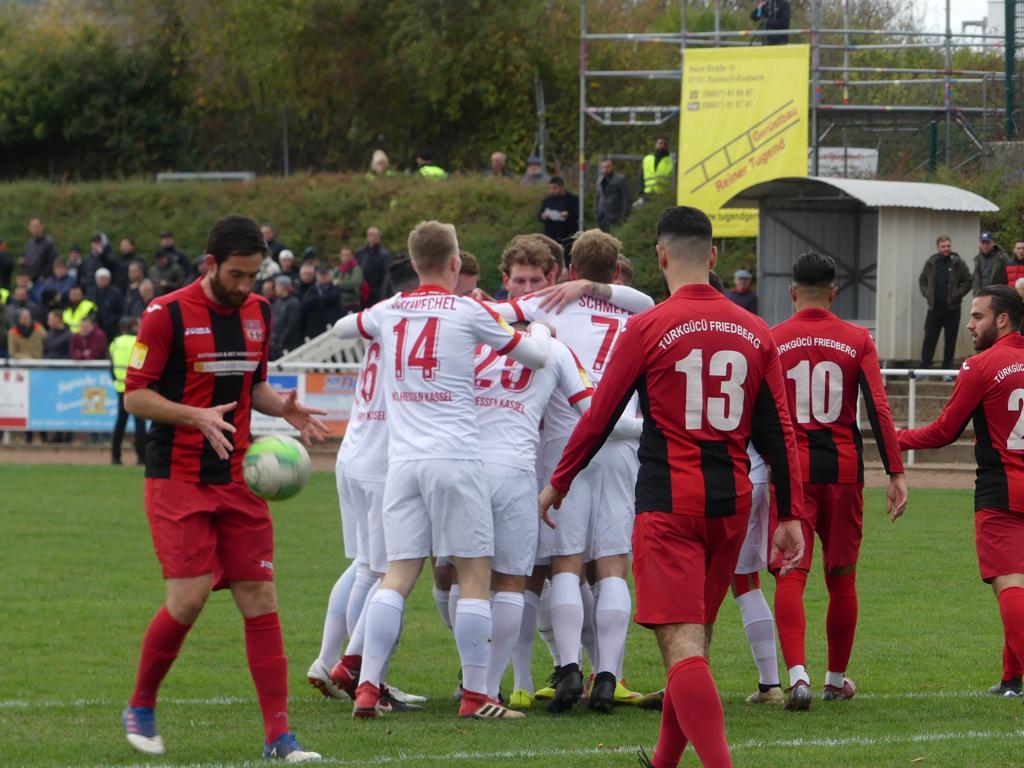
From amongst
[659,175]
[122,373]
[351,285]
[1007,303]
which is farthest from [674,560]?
[659,175]

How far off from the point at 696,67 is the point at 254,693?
18.9 m

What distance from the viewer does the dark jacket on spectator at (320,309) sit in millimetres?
26078

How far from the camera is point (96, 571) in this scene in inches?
557

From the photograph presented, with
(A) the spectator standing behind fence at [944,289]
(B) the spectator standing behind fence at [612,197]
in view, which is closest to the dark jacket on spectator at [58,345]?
(B) the spectator standing behind fence at [612,197]

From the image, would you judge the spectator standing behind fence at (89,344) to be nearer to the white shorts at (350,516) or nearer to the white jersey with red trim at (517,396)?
the white shorts at (350,516)

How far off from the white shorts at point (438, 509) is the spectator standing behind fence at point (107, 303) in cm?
2037

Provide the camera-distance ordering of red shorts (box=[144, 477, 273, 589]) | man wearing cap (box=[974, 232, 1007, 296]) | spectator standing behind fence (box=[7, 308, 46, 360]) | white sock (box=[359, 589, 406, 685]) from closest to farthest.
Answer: red shorts (box=[144, 477, 273, 589]) → white sock (box=[359, 589, 406, 685]) → man wearing cap (box=[974, 232, 1007, 296]) → spectator standing behind fence (box=[7, 308, 46, 360])

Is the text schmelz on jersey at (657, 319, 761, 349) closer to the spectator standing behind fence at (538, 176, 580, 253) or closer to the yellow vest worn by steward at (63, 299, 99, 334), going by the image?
the spectator standing behind fence at (538, 176, 580, 253)

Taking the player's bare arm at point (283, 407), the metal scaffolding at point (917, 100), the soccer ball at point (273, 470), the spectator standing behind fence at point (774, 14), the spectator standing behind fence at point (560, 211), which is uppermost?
the spectator standing behind fence at point (774, 14)

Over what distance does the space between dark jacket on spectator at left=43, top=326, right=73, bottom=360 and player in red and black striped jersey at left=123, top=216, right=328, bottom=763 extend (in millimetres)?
19048

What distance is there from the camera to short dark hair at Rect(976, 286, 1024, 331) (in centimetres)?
852

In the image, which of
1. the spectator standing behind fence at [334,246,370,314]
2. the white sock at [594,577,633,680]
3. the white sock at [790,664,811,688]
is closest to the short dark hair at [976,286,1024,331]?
the white sock at [790,664,811,688]

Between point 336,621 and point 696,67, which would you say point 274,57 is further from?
point 336,621

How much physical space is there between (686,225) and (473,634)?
240cm
